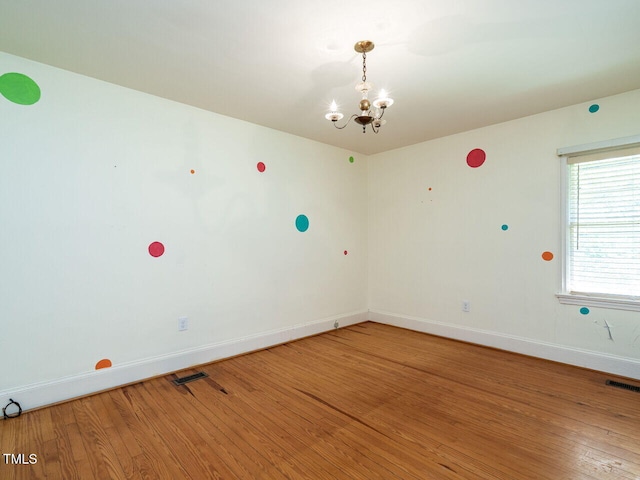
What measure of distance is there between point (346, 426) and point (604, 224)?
288 cm

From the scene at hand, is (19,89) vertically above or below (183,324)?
above

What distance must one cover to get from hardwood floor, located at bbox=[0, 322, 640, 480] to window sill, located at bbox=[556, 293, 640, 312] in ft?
2.00

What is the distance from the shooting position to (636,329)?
274cm

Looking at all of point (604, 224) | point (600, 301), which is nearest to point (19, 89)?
point (604, 224)

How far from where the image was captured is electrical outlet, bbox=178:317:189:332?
2.94 m

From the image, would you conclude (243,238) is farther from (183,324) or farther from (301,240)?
(183,324)

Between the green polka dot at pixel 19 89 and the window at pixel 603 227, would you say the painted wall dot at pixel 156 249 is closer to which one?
the green polka dot at pixel 19 89

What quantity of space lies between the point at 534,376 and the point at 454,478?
1693mm

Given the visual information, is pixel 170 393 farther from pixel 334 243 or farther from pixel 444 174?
pixel 444 174

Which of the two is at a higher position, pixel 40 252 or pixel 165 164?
pixel 165 164

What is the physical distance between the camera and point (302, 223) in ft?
12.9

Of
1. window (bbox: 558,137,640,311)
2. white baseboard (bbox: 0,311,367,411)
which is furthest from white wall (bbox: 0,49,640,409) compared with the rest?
window (bbox: 558,137,640,311)

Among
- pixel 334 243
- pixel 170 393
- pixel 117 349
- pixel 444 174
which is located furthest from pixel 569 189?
pixel 117 349

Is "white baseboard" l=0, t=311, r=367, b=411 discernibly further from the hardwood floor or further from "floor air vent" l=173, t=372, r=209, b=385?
"floor air vent" l=173, t=372, r=209, b=385
